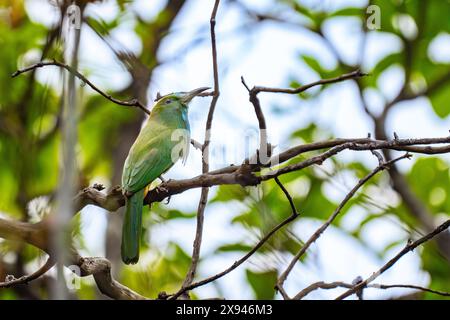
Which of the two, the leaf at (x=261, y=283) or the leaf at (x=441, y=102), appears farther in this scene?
the leaf at (x=441, y=102)

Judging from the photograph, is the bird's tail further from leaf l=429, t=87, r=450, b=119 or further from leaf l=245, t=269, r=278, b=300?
leaf l=429, t=87, r=450, b=119

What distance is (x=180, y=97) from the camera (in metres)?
3.19

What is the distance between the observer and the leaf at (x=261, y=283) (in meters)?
3.92

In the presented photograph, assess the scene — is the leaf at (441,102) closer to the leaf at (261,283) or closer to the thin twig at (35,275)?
the leaf at (261,283)

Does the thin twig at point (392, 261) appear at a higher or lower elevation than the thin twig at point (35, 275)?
lower

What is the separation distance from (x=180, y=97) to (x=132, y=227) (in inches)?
31.6

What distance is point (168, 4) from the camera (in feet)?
17.0

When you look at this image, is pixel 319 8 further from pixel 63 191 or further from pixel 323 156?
pixel 63 191

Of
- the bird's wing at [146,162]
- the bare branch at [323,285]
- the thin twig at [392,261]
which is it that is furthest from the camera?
the bird's wing at [146,162]

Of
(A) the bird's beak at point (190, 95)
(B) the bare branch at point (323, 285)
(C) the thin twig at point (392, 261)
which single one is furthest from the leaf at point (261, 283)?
(C) the thin twig at point (392, 261)

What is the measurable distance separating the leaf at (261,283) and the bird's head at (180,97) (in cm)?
115

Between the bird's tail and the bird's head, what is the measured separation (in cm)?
63

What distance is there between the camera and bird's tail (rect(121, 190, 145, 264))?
2.51m
